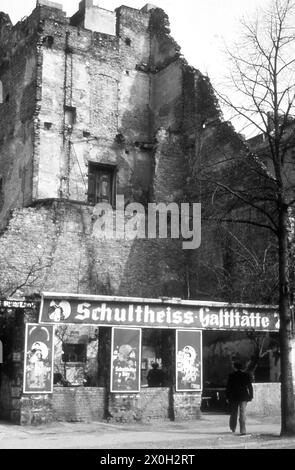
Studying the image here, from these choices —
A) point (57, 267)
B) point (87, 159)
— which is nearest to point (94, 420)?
point (57, 267)

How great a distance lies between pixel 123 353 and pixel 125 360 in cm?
17

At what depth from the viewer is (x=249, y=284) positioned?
20.8 m

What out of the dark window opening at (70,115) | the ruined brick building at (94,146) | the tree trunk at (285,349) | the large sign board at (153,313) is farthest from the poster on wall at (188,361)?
the dark window opening at (70,115)

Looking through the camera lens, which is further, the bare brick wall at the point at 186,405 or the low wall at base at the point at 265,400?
the low wall at base at the point at 265,400

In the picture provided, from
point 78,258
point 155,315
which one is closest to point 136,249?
point 78,258

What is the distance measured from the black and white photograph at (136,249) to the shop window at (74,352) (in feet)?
0.18

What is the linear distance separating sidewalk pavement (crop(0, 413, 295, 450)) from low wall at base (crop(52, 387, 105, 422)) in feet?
1.06

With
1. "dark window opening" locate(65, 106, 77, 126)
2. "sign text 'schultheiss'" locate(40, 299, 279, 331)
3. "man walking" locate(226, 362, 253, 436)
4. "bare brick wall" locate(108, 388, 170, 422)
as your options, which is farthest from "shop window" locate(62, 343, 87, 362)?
"dark window opening" locate(65, 106, 77, 126)

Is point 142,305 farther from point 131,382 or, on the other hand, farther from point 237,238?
point 237,238

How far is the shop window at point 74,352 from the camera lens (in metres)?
22.3

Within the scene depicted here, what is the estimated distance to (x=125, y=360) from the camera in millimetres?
15945

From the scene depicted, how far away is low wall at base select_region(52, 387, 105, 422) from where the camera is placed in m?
15.2

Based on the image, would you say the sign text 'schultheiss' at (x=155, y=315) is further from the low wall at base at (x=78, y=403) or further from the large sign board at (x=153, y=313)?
the low wall at base at (x=78, y=403)

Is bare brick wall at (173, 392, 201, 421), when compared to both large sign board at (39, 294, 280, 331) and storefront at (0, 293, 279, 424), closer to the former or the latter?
storefront at (0, 293, 279, 424)
